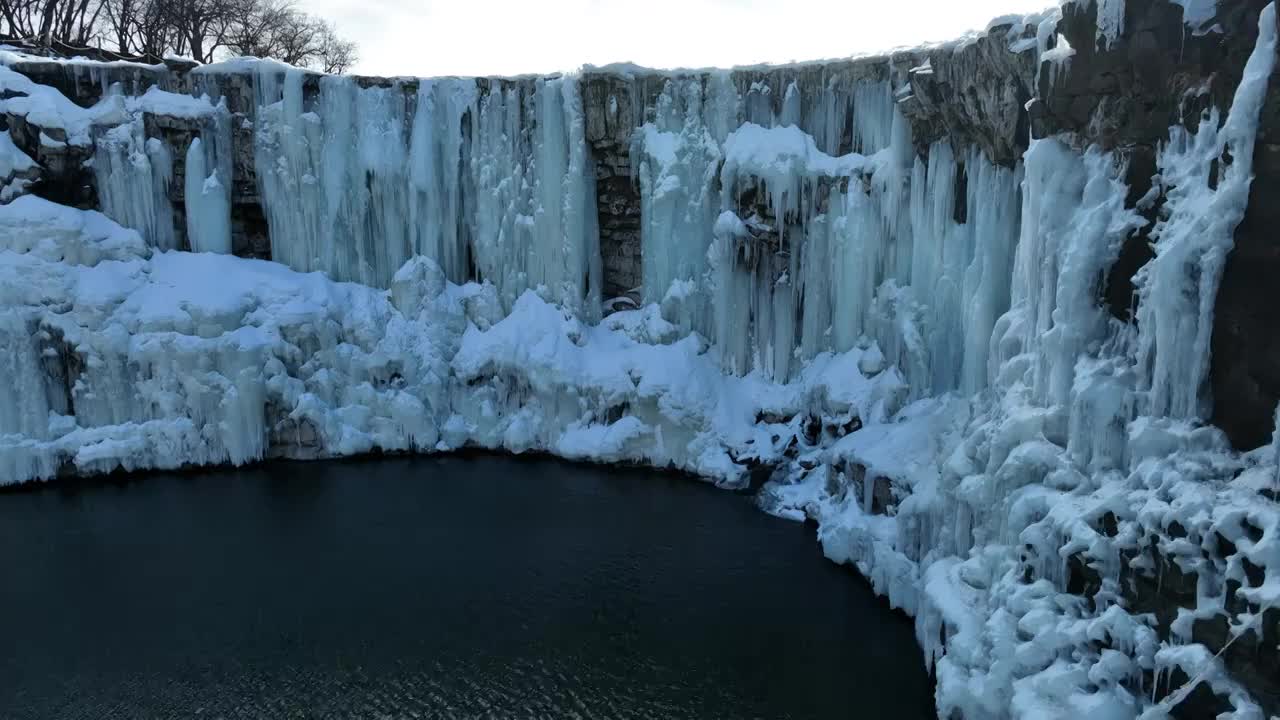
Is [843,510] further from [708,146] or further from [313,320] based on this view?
[313,320]

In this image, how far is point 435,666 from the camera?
42.2 feet

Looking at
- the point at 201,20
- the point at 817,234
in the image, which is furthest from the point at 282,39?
the point at 817,234

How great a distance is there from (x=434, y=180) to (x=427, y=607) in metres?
13.6

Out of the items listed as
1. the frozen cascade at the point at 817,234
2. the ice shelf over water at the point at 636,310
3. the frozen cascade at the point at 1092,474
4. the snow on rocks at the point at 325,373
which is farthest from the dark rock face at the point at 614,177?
the frozen cascade at the point at 1092,474

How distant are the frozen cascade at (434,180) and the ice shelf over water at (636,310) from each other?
8cm

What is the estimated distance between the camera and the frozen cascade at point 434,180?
78.1 feet

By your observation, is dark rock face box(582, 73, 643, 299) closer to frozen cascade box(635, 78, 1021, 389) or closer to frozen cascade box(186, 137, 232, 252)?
frozen cascade box(635, 78, 1021, 389)

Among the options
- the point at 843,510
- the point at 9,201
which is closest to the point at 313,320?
the point at 9,201

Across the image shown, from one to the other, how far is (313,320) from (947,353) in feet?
51.6

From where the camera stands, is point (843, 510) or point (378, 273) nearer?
point (843, 510)

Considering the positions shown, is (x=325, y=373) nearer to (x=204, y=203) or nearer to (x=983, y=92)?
(x=204, y=203)

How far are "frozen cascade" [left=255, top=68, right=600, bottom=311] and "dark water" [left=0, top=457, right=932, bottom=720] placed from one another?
6.78 metres

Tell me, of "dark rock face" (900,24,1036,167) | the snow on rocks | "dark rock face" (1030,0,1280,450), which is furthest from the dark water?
"dark rock face" (900,24,1036,167)

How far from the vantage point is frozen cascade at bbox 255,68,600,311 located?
78.1 feet
